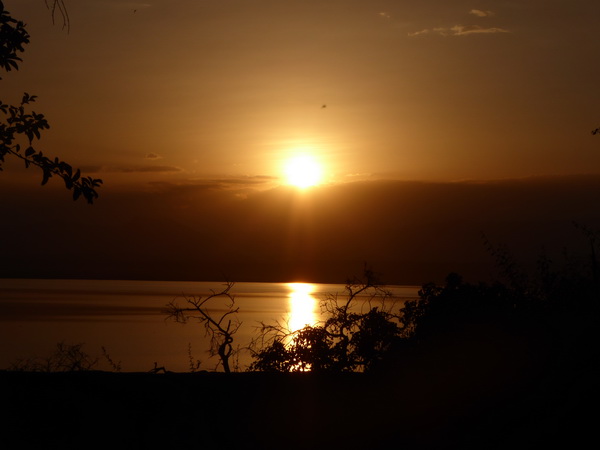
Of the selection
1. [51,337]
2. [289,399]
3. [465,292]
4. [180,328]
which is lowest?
[289,399]

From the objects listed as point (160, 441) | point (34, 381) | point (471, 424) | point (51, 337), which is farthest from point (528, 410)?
point (51, 337)

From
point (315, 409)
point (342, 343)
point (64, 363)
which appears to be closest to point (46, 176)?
point (315, 409)

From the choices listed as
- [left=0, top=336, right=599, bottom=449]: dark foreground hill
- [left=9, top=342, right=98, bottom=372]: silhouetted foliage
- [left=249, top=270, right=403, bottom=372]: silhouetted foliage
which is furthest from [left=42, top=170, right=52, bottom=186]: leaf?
[left=249, top=270, right=403, bottom=372]: silhouetted foliage

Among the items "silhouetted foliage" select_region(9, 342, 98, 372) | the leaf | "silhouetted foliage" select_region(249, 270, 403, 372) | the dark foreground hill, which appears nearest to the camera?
the leaf

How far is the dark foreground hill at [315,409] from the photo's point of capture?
27.7 feet

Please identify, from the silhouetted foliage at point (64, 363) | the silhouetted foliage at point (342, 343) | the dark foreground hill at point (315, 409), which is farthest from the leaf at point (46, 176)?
the silhouetted foliage at point (342, 343)

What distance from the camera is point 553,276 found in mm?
14391

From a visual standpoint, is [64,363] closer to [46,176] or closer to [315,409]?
[315,409]

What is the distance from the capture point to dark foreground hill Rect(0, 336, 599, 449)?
8445 mm

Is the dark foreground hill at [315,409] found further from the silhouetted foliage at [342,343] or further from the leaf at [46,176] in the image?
the silhouetted foliage at [342,343]

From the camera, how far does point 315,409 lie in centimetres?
964

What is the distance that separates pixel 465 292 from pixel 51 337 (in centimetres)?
6088

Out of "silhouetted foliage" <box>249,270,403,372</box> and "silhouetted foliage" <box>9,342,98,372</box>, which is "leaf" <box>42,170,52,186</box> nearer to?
"silhouetted foliage" <box>9,342,98,372</box>

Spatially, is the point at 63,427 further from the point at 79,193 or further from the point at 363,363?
the point at 363,363
